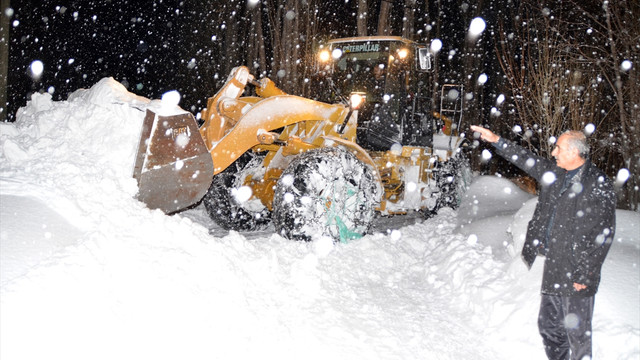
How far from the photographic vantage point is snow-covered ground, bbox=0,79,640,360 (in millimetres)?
3055

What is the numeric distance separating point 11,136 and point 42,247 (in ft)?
6.28

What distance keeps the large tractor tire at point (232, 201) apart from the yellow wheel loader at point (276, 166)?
0.01m

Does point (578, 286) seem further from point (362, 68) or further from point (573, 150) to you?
point (362, 68)

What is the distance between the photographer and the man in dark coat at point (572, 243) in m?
3.17

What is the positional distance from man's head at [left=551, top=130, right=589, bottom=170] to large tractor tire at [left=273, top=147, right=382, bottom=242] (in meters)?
2.85

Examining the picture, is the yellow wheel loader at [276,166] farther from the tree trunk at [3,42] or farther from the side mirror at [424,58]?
the tree trunk at [3,42]

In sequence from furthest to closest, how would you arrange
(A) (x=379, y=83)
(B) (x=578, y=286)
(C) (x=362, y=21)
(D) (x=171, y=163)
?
(C) (x=362, y=21) < (A) (x=379, y=83) < (D) (x=171, y=163) < (B) (x=578, y=286)

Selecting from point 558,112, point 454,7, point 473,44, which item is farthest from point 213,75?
point 558,112

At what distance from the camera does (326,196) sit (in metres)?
5.81

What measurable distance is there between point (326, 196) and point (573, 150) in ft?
9.87

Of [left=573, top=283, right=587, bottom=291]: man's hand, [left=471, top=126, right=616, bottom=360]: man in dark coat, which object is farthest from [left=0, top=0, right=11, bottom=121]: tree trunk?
[left=573, top=283, right=587, bottom=291]: man's hand

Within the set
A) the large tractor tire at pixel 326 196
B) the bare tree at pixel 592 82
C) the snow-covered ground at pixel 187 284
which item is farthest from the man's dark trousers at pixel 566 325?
the bare tree at pixel 592 82

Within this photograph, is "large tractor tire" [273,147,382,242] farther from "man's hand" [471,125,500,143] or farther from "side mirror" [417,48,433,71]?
"man's hand" [471,125,500,143]

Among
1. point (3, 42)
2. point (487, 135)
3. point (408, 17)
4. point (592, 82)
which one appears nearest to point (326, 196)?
point (487, 135)
